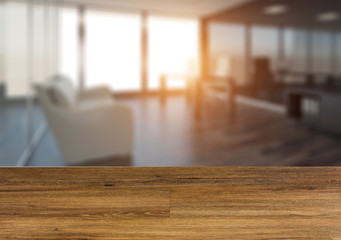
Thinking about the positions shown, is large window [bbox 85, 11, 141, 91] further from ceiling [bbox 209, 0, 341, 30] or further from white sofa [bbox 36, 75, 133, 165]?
white sofa [bbox 36, 75, 133, 165]

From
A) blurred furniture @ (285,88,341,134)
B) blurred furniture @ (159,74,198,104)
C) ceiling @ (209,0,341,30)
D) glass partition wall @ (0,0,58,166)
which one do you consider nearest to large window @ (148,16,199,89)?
blurred furniture @ (159,74,198,104)

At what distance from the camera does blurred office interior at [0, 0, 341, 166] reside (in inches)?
127

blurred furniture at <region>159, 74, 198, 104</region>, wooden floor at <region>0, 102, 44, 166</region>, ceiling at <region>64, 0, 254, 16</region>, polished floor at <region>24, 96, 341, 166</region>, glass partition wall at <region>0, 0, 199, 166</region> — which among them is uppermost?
ceiling at <region>64, 0, 254, 16</region>

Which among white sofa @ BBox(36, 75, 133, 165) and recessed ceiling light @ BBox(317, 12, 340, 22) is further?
recessed ceiling light @ BBox(317, 12, 340, 22)

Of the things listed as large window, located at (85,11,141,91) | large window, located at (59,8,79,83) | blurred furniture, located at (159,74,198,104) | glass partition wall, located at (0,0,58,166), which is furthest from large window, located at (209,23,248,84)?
glass partition wall, located at (0,0,58,166)

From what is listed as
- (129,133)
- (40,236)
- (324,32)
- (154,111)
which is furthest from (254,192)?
(154,111)

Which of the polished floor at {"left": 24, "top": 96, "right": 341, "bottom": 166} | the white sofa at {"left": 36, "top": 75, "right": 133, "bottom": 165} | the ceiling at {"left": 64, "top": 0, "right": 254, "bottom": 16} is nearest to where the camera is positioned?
the white sofa at {"left": 36, "top": 75, "right": 133, "bottom": 165}

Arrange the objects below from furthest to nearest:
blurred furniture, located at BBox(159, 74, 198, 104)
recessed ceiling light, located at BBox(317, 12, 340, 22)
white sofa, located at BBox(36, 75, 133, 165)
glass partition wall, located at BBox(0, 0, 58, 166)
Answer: blurred furniture, located at BBox(159, 74, 198, 104), recessed ceiling light, located at BBox(317, 12, 340, 22), white sofa, located at BBox(36, 75, 133, 165), glass partition wall, located at BBox(0, 0, 58, 166)

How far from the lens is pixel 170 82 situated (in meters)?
10.3

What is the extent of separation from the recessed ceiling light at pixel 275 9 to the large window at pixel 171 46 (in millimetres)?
2929

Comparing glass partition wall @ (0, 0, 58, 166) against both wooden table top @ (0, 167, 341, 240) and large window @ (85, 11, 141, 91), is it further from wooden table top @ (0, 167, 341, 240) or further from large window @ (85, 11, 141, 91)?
large window @ (85, 11, 141, 91)

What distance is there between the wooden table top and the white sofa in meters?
1.09

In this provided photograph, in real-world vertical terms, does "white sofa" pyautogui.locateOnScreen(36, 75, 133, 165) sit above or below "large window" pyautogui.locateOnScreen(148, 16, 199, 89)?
below

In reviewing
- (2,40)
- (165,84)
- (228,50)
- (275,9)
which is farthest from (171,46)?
(2,40)
